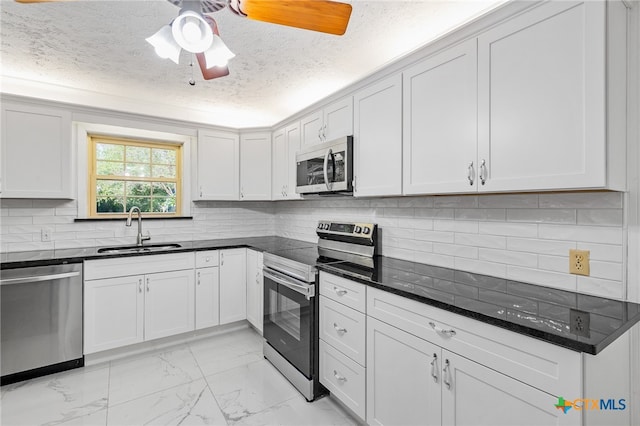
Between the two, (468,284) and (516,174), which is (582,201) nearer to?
(516,174)

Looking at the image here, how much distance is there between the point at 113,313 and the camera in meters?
2.65

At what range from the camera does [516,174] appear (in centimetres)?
139

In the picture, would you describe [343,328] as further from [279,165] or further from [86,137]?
[86,137]

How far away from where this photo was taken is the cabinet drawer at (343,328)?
71.3 inches

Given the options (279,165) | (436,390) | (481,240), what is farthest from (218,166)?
(436,390)

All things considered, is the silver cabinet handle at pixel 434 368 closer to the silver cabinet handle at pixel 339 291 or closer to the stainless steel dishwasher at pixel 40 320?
the silver cabinet handle at pixel 339 291

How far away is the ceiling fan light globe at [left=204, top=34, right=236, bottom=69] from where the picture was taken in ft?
5.07

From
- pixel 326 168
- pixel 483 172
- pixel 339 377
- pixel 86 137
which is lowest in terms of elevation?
pixel 339 377

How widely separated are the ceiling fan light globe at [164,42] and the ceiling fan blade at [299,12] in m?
0.39

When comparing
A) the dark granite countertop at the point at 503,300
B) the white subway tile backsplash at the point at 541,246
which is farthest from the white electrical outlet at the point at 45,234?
the white subway tile backsplash at the point at 541,246

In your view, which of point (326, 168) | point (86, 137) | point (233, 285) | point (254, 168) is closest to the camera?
point (326, 168)

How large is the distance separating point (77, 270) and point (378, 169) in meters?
2.51

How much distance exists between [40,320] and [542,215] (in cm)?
349

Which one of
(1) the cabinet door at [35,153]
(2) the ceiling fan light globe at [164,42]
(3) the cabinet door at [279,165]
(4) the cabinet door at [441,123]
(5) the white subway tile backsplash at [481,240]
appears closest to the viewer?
(2) the ceiling fan light globe at [164,42]
